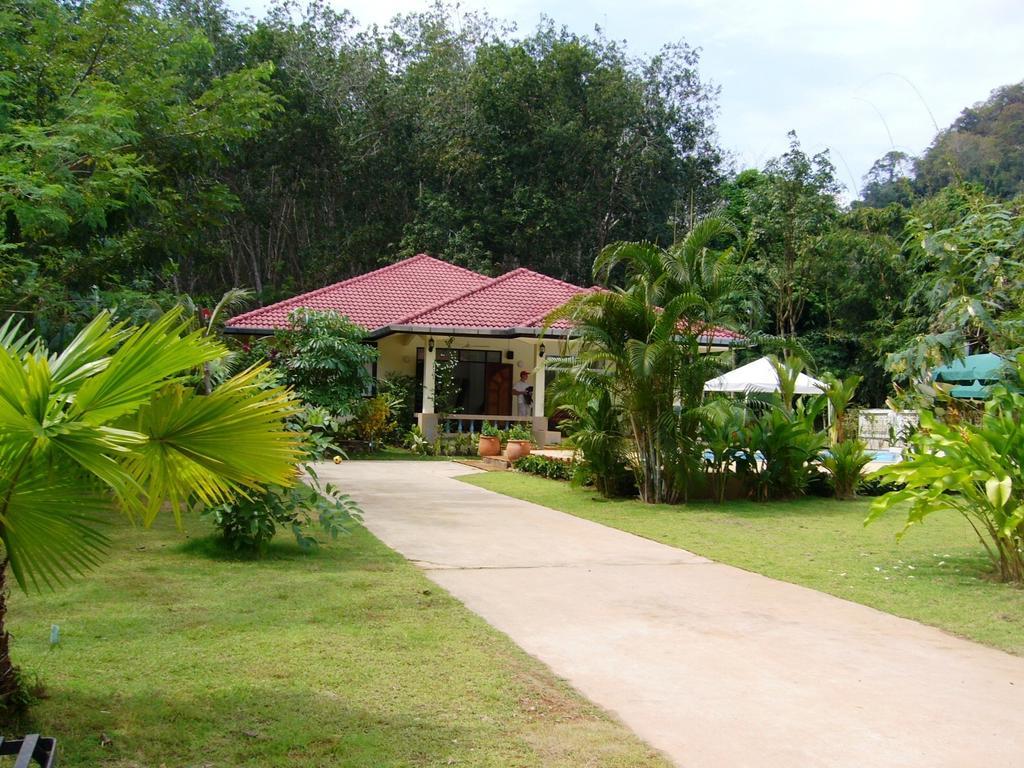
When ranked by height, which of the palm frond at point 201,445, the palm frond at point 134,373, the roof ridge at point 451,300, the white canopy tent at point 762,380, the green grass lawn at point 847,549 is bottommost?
the green grass lawn at point 847,549

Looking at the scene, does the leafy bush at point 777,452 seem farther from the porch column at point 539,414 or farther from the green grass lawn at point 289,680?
the porch column at point 539,414

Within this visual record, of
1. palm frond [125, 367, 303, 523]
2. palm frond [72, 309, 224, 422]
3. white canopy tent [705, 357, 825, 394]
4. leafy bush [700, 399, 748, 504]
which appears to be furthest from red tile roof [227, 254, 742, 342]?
palm frond [72, 309, 224, 422]

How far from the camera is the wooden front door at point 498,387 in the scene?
25.4m

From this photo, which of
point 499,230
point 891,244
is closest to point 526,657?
point 891,244

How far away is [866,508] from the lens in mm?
13234

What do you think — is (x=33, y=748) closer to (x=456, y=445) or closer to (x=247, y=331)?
(x=456, y=445)

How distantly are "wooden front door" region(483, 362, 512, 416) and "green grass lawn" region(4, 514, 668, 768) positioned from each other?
1835 centimetres

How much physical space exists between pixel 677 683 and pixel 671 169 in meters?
32.4

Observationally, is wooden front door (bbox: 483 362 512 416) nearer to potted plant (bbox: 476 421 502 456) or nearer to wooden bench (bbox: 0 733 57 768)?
potted plant (bbox: 476 421 502 456)

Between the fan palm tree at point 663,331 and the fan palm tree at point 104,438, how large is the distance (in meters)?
8.32


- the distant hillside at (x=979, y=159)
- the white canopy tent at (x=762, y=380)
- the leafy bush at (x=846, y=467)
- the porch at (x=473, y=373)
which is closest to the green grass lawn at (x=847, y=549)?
the leafy bush at (x=846, y=467)

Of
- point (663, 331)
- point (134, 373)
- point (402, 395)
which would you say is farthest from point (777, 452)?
point (134, 373)

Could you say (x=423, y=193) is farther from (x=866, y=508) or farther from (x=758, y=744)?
(x=758, y=744)

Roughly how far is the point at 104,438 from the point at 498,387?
72.7 ft
